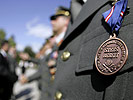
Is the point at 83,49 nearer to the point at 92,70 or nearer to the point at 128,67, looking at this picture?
the point at 92,70

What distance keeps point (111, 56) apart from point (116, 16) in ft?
0.55

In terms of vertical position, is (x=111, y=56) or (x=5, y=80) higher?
(x=111, y=56)

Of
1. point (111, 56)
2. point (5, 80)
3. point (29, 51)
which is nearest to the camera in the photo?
point (111, 56)

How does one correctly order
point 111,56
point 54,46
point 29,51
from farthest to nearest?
point 29,51, point 54,46, point 111,56

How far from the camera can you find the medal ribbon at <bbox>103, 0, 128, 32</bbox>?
0.54m

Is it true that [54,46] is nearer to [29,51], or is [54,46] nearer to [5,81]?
[5,81]

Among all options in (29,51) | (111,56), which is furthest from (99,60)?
(29,51)

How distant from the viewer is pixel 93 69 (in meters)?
0.58

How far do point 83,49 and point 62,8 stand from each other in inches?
70.3

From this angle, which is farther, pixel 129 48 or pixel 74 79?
pixel 74 79

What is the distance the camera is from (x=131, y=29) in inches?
19.0

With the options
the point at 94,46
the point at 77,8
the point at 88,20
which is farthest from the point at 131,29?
the point at 77,8

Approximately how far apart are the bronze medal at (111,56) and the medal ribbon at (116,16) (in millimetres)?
49

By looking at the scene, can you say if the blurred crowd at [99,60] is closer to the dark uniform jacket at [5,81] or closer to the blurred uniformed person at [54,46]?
the blurred uniformed person at [54,46]
